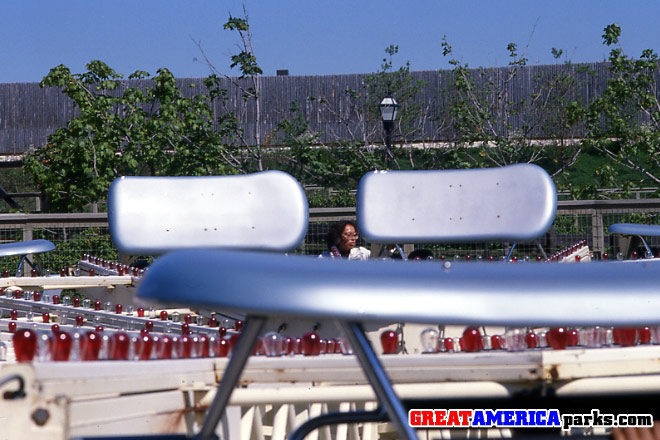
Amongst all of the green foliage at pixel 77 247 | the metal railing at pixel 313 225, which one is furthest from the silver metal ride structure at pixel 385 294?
the green foliage at pixel 77 247

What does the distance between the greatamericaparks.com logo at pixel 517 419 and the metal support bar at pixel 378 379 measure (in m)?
0.37

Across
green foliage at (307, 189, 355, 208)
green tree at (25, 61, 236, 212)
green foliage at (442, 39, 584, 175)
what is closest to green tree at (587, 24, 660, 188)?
green foliage at (442, 39, 584, 175)

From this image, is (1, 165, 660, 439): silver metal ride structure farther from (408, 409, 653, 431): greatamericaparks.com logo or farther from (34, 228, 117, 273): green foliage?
(34, 228, 117, 273): green foliage

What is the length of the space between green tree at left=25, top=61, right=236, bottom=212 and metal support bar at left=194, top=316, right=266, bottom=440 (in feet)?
36.0

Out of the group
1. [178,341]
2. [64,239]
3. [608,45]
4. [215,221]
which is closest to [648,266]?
[178,341]

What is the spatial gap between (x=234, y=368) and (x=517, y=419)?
50cm

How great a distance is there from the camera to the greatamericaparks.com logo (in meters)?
1.10

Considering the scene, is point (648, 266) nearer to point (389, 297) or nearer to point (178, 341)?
point (389, 297)

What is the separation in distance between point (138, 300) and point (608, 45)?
11963 mm

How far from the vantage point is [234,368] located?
787 mm

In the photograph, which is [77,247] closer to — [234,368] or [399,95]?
[234,368]

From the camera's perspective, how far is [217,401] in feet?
2.68

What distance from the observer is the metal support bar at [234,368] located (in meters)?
0.75

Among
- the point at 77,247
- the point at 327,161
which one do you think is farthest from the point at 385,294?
the point at 327,161
